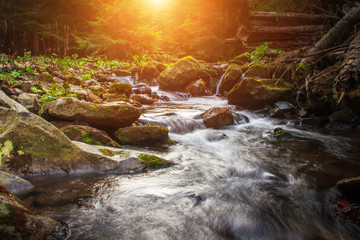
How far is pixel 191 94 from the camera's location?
471 inches

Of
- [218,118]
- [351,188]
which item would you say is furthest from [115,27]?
[351,188]

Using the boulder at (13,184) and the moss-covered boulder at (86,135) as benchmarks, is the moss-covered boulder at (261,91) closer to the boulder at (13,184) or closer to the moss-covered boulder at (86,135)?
the moss-covered boulder at (86,135)

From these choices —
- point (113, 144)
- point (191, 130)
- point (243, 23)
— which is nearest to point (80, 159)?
point (113, 144)

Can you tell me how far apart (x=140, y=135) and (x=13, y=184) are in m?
2.52

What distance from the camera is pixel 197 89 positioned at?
12.0 meters

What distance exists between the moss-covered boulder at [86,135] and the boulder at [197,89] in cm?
849

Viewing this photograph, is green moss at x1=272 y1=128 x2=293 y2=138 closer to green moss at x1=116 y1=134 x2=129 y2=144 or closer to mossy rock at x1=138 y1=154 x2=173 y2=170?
mossy rock at x1=138 y1=154 x2=173 y2=170

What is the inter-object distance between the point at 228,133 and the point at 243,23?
14.0ft

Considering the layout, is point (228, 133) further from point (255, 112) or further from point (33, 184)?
point (33, 184)

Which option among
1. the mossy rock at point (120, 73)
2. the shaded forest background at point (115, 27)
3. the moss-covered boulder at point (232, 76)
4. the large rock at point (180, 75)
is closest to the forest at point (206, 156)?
the moss-covered boulder at point (232, 76)

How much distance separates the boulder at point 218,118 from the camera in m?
6.67

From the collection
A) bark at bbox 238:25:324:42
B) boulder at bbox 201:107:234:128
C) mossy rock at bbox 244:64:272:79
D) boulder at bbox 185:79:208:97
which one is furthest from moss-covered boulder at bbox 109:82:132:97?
mossy rock at bbox 244:64:272:79

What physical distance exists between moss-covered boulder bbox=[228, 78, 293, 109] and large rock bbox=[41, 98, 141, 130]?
16.6 feet

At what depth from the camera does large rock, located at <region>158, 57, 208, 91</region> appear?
11977mm
